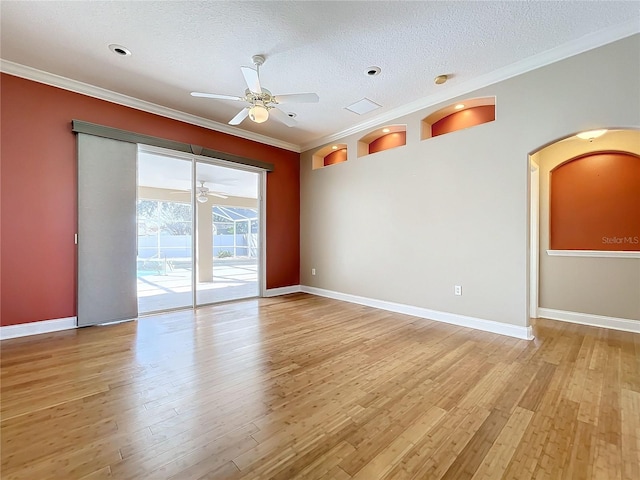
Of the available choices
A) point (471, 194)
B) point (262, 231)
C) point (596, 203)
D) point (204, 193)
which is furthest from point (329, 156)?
point (596, 203)

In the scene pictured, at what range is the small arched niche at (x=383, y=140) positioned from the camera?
4695 mm

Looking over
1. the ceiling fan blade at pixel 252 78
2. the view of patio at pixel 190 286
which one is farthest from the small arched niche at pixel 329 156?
the ceiling fan blade at pixel 252 78

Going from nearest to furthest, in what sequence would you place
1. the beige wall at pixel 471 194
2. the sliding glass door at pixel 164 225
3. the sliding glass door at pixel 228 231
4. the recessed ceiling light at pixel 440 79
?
the beige wall at pixel 471 194
the recessed ceiling light at pixel 440 79
the sliding glass door at pixel 164 225
the sliding glass door at pixel 228 231

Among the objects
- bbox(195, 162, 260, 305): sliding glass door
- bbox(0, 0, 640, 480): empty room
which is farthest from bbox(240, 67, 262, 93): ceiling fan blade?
bbox(195, 162, 260, 305): sliding glass door

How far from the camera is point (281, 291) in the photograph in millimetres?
5930

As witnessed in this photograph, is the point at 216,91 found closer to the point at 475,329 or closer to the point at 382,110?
the point at 382,110

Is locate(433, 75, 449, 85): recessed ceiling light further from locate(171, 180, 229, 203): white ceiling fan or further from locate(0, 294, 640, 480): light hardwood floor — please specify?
locate(171, 180, 229, 203): white ceiling fan

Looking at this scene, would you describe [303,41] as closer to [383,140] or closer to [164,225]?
[383,140]

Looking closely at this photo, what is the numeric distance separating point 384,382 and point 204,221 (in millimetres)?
5001

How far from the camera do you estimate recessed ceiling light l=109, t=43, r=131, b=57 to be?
2.87 meters

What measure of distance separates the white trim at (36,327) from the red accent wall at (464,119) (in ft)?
18.9

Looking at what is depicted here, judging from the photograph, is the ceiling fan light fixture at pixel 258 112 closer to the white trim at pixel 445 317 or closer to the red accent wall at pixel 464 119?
the red accent wall at pixel 464 119

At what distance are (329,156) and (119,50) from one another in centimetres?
393

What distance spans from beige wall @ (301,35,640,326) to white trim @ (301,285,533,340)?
0.07 meters
